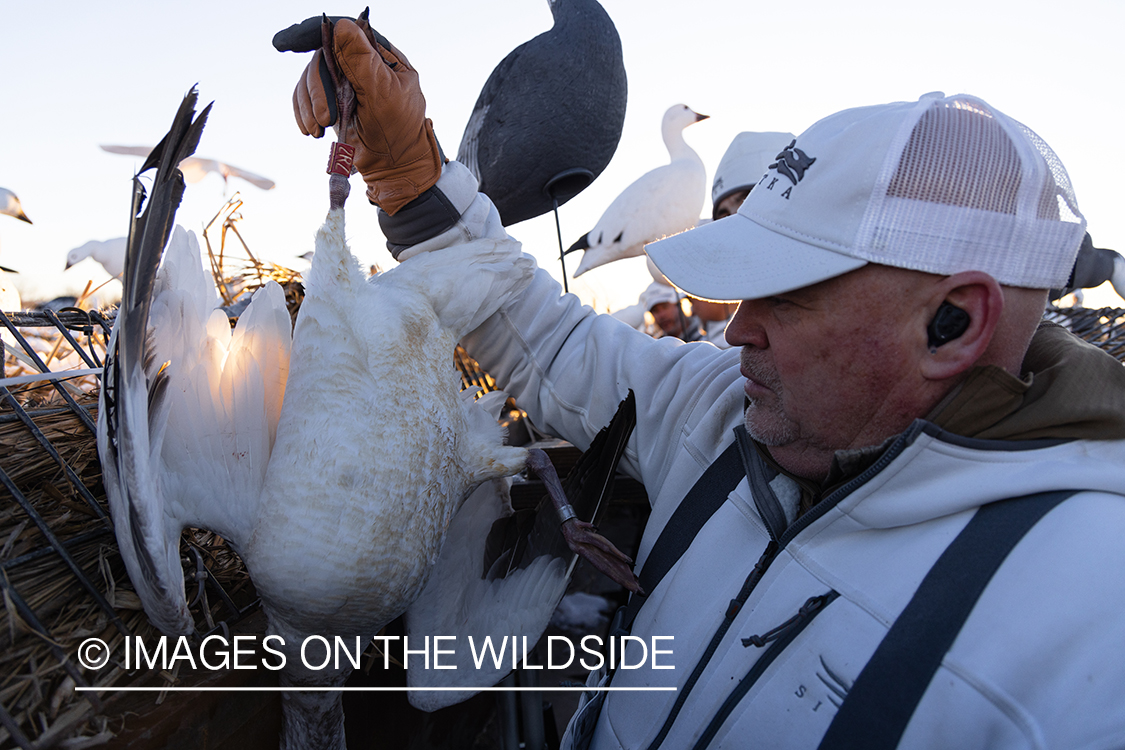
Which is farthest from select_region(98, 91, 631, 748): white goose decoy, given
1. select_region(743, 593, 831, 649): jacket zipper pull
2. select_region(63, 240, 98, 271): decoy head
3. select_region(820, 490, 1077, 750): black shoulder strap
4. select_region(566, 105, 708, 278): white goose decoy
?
select_region(63, 240, 98, 271): decoy head

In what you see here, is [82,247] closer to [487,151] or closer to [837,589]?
[487,151]

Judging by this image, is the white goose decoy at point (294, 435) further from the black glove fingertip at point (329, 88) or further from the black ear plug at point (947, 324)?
the black ear plug at point (947, 324)

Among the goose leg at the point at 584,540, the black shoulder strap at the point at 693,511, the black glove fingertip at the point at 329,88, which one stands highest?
the black glove fingertip at the point at 329,88

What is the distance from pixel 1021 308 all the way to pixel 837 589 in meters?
0.55

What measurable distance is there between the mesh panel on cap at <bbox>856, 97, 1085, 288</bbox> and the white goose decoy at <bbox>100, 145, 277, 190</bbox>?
47.3 inches

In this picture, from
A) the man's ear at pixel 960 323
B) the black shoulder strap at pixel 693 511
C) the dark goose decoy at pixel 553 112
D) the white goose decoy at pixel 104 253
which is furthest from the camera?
the white goose decoy at pixel 104 253

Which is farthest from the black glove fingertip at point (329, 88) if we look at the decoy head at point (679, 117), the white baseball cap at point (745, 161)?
the decoy head at point (679, 117)

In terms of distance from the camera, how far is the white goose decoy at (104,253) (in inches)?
245

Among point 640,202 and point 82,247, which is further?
point 82,247

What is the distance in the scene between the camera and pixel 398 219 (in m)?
1.73

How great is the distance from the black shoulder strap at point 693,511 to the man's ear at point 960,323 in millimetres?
432

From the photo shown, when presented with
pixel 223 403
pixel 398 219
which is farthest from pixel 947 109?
pixel 223 403

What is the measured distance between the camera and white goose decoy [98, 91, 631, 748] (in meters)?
1.08

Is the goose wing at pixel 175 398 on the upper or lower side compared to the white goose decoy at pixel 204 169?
lower
